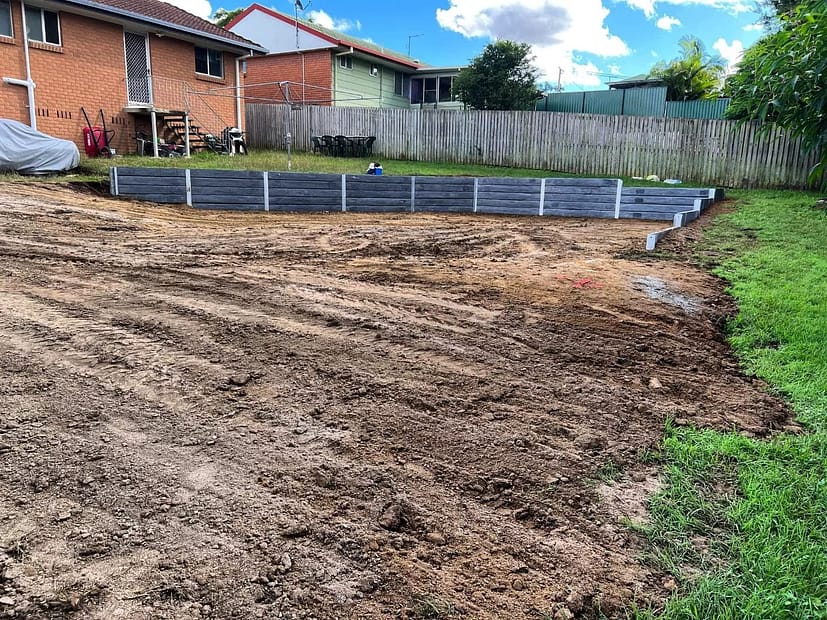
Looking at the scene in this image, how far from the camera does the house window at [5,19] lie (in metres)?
15.9

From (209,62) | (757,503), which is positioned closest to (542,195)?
(757,503)

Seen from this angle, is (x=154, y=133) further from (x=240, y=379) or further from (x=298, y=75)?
(x=240, y=379)

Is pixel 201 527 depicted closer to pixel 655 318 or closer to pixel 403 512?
pixel 403 512

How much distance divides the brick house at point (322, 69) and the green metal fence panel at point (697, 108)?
37.8 ft

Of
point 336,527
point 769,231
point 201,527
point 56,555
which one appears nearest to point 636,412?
point 336,527

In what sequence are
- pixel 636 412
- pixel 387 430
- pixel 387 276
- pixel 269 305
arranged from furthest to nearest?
1. pixel 387 276
2. pixel 269 305
3. pixel 636 412
4. pixel 387 430

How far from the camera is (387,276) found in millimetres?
6973

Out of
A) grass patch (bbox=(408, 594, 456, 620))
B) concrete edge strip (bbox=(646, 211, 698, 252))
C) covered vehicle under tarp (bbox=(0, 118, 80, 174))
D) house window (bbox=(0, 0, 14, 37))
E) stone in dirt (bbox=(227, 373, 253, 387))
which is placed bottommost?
grass patch (bbox=(408, 594, 456, 620))

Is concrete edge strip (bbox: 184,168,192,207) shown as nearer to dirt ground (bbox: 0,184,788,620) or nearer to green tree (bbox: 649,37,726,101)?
dirt ground (bbox: 0,184,788,620)

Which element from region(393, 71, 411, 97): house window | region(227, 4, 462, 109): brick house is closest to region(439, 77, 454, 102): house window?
region(227, 4, 462, 109): brick house

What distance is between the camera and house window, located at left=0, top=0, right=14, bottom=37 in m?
15.9

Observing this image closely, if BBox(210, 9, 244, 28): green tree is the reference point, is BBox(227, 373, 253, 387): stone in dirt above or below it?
below

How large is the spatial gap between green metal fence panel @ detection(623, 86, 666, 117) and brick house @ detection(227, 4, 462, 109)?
9513 millimetres

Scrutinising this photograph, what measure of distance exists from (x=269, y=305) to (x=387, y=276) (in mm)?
1830
